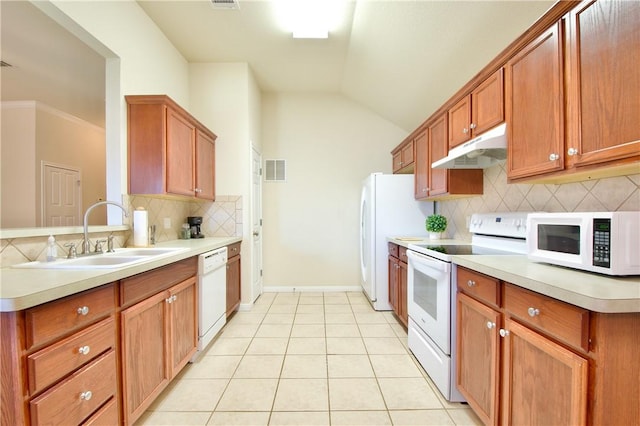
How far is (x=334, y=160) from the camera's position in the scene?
4.01m

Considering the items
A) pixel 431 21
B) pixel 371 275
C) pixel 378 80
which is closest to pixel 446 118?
pixel 431 21

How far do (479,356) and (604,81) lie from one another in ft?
4.35

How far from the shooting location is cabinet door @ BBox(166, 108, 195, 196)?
226 cm

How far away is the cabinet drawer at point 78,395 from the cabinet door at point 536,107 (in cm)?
220

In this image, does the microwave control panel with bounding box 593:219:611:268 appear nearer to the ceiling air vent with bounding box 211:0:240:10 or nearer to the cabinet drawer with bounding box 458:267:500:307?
the cabinet drawer with bounding box 458:267:500:307

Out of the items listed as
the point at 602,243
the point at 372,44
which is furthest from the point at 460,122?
the point at 602,243

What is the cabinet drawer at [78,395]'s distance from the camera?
88cm

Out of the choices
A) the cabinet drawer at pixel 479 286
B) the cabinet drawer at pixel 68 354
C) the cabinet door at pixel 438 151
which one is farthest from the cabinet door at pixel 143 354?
the cabinet door at pixel 438 151

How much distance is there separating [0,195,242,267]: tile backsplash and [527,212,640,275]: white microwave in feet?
8.26

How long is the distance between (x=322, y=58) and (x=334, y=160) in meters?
1.35

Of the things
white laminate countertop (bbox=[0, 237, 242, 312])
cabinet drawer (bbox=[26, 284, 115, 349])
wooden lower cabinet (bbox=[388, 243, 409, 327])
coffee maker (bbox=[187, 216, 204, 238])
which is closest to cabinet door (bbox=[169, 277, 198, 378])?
white laminate countertop (bbox=[0, 237, 242, 312])

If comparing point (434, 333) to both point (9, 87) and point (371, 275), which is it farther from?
point (9, 87)

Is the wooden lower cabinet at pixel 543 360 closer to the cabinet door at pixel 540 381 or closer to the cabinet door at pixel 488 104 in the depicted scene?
the cabinet door at pixel 540 381

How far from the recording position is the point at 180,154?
2.42 m
